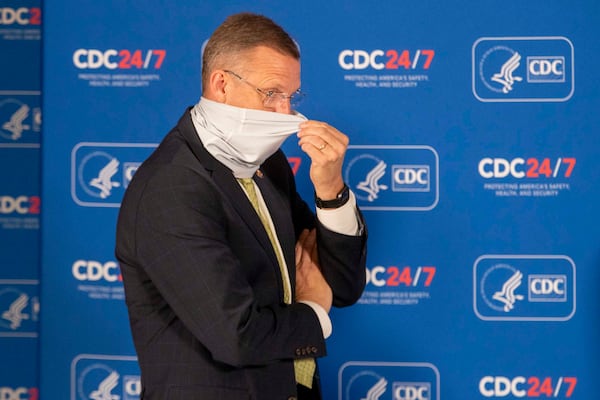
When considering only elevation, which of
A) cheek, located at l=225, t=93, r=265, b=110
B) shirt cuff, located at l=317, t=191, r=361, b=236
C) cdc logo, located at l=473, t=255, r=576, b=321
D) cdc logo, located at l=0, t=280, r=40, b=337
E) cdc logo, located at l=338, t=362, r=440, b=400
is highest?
cheek, located at l=225, t=93, r=265, b=110

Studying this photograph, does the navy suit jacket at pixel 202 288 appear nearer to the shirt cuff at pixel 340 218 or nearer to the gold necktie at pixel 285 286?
the gold necktie at pixel 285 286

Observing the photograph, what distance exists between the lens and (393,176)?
3.19m

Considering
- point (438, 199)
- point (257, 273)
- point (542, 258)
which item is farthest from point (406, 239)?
point (257, 273)

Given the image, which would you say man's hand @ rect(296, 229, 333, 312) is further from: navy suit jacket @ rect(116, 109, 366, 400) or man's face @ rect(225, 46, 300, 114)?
man's face @ rect(225, 46, 300, 114)

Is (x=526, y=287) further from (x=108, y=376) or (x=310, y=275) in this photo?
(x=108, y=376)

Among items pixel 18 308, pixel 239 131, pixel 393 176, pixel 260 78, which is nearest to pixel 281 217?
pixel 239 131

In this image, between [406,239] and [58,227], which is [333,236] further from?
[58,227]

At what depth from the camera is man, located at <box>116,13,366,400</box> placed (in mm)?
1917

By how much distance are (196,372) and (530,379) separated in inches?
A: 64.5

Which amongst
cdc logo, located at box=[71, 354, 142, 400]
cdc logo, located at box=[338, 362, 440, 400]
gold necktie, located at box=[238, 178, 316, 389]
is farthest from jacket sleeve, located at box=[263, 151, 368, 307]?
cdc logo, located at box=[71, 354, 142, 400]

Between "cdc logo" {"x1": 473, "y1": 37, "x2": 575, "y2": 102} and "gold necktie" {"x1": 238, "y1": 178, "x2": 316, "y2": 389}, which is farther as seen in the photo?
"cdc logo" {"x1": 473, "y1": 37, "x2": 575, "y2": 102}

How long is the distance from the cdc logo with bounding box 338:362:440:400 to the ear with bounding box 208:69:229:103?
148 centimetres

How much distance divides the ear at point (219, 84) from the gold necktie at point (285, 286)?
0.72 ft

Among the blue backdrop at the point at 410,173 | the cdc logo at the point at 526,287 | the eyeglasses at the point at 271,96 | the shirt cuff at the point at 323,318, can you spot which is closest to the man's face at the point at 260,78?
the eyeglasses at the point at 271,96
